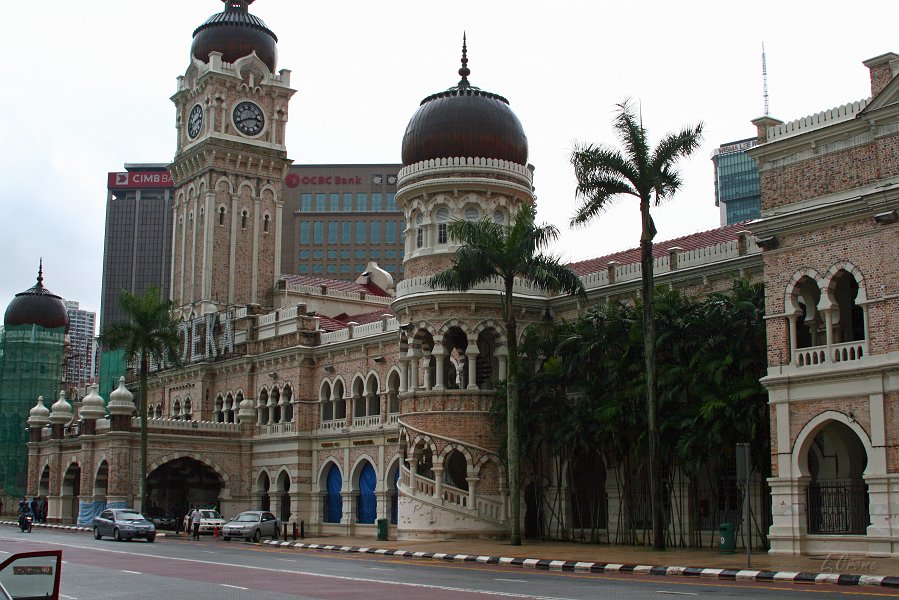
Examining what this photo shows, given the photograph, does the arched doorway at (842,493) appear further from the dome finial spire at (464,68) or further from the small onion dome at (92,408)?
the small onion dome at (92,408)

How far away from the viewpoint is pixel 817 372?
981 inches

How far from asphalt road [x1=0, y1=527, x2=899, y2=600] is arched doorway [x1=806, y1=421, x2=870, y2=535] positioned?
5912 millimetres

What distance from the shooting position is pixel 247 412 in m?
52.4

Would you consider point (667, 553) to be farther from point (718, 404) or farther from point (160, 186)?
point (160, 186)

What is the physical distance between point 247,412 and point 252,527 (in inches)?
526

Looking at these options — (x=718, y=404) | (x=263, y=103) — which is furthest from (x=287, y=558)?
(x=263, y=103)

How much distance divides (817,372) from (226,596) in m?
14.8

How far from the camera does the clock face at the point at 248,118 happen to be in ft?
197

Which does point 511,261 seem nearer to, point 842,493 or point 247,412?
point 842,493

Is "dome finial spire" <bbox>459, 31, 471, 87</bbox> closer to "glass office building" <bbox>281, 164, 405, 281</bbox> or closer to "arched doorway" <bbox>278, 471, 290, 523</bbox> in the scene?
"arched doorway" <bbox>278, 471, 290, 523</bbox>

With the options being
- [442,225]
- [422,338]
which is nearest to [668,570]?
[422,338]

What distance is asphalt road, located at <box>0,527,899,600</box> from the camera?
639 inches

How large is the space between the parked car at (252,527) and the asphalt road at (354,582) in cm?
1242

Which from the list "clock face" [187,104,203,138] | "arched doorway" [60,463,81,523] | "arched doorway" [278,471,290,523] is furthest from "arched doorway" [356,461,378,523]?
"clock face" [187,104,203,138]
